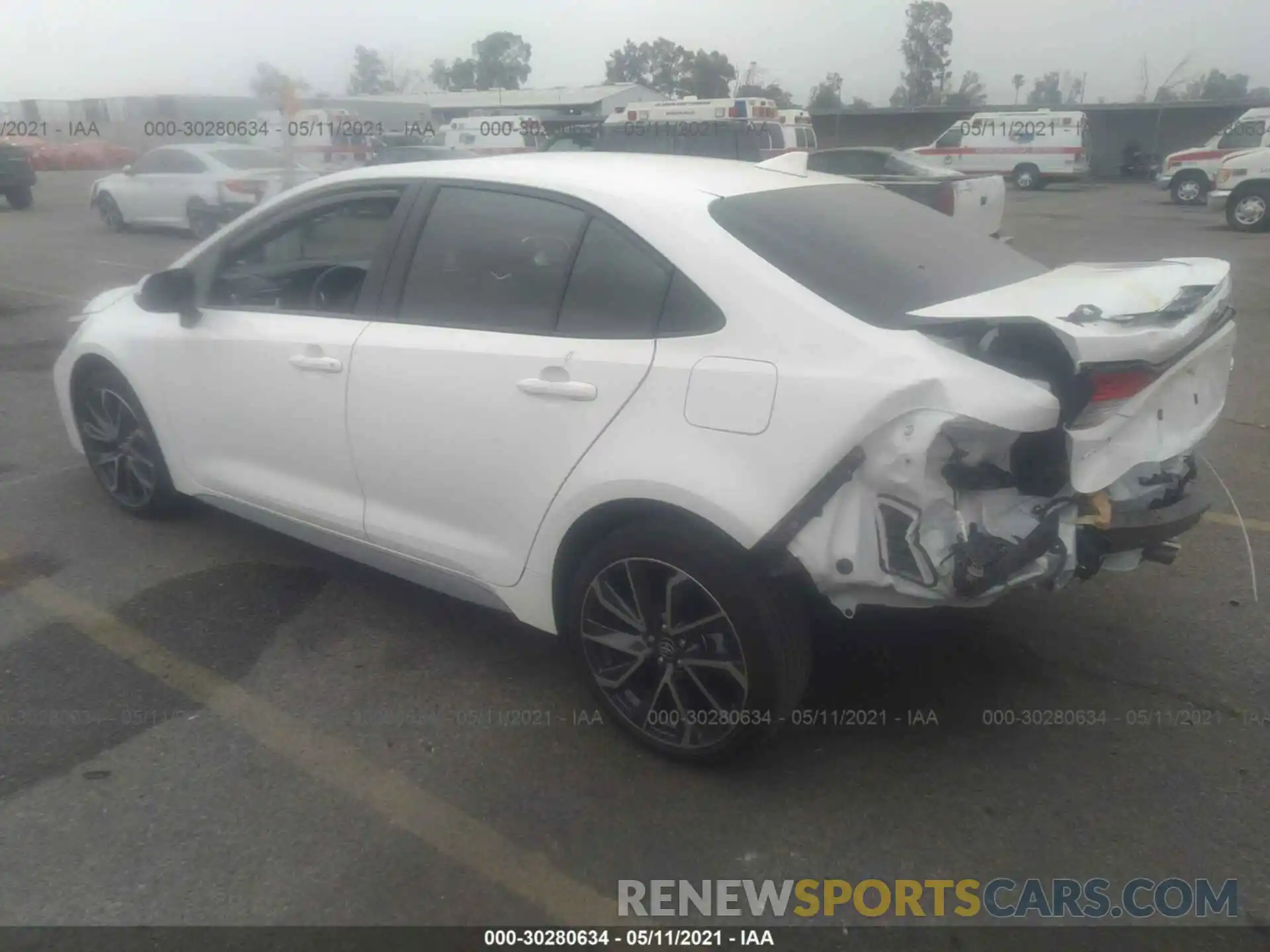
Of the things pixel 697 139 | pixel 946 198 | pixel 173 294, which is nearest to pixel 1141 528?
pixel 173 294

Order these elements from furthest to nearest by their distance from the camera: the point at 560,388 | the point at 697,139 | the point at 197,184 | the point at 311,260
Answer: the point at 697,139
the point at 197,184
the point at 311,260
the point at 560,388

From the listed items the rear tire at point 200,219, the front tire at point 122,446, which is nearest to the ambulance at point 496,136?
the rear tire at point 200,219

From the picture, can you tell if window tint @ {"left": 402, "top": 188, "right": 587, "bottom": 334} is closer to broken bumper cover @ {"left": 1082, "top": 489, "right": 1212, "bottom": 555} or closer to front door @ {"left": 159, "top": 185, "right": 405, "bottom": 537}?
front door @ {"left": 159, "top": 185, "right": 405, "bottom": 537}

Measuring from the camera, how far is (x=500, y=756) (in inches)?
122

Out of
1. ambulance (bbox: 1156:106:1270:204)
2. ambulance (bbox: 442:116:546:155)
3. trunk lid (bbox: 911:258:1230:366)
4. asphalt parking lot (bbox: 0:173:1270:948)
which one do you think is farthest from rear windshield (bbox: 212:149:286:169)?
ambulance (bbox: 1156:106:1270:204)

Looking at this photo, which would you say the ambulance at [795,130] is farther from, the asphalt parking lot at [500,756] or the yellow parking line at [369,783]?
the yellow parking line at [369,783]

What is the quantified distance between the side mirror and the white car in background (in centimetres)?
1094

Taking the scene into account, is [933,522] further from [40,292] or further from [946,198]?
[40,292]

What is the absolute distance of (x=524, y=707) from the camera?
333 centimetres

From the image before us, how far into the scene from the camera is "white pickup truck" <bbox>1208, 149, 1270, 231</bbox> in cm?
1617

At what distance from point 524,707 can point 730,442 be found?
1208mm

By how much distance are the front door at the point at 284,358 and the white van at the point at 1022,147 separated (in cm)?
2822

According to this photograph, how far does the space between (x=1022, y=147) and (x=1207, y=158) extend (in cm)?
831

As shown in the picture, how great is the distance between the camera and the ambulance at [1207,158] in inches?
853
